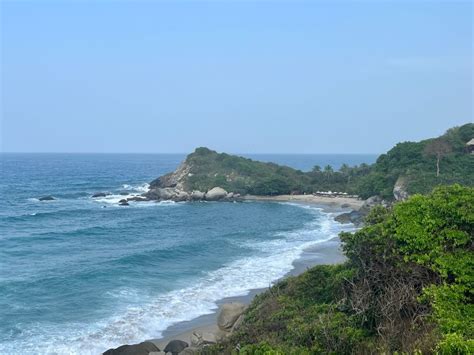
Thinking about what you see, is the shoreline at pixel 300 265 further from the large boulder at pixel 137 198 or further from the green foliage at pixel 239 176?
the large boulder at pixel 137 198

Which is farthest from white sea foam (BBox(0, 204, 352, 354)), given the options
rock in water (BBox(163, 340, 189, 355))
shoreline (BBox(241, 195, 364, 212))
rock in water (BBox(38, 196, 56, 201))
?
rock in water (BBox(38, 196, 56, 201))

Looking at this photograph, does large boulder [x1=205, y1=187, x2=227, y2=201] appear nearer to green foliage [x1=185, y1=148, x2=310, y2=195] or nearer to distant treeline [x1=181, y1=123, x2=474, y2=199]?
green foliage [x1=185, y1=148, x2=310, y2=195]

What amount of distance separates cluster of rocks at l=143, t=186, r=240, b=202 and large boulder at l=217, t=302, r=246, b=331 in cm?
4872

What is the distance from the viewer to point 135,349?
17.0 meters

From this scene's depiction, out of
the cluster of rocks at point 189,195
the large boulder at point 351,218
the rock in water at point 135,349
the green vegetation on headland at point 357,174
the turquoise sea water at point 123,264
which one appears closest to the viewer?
the rock in water at point 135,349

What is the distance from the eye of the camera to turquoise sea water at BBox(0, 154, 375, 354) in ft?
65.9

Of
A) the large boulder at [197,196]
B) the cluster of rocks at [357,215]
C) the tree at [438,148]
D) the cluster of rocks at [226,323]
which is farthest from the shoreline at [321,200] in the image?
the cluster of rocks at [226,323]

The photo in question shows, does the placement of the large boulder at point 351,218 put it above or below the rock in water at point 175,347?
above

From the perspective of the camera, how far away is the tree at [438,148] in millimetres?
55469

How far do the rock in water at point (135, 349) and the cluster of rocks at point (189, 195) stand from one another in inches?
2004

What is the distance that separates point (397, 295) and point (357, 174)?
2786 inches

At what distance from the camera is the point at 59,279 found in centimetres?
2622

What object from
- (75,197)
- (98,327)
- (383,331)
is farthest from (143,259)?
(75,197)

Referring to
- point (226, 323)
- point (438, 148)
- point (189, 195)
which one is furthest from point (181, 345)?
point (189, 195)
